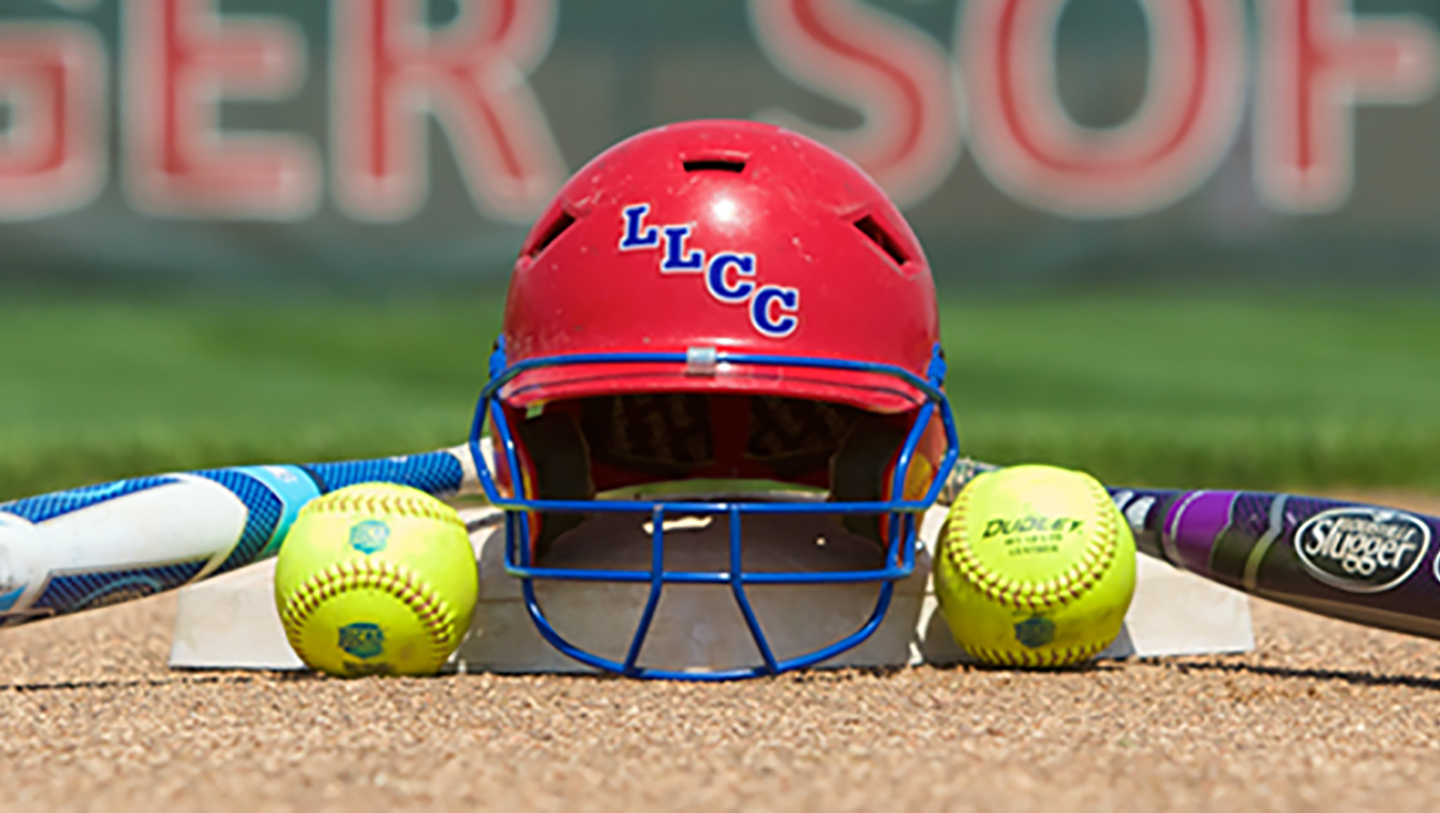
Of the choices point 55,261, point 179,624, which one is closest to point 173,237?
point 55,261

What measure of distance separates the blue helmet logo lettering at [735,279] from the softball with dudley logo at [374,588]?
1.63 ft

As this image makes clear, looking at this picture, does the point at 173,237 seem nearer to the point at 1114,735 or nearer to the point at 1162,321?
the point at 1162,321

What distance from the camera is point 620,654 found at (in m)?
2.38

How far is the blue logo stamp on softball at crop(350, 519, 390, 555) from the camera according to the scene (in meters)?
2.23

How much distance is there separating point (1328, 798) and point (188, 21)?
6327 millimetres

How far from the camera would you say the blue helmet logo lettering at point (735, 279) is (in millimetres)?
2246

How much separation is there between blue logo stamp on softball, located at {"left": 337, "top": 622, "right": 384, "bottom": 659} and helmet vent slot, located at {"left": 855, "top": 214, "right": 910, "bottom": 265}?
904 millimetres

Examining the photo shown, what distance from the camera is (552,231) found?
8.18 feet

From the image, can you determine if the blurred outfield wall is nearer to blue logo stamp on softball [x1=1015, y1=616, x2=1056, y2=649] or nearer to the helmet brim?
the helmet brim

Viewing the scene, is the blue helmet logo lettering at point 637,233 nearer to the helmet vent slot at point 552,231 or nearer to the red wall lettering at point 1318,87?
the helmet vent slot at point 552,231

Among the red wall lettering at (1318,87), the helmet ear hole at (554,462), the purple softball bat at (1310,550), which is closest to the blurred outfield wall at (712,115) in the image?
the red wall lettering at (1318,87)

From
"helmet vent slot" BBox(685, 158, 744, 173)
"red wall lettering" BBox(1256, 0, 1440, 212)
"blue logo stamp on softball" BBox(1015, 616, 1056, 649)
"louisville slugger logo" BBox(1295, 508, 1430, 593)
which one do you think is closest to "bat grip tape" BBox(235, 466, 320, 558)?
"helmet vent slot" BBox(685, 158, 744, 173)

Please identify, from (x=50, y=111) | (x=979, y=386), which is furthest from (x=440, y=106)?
(x=979, y=386)

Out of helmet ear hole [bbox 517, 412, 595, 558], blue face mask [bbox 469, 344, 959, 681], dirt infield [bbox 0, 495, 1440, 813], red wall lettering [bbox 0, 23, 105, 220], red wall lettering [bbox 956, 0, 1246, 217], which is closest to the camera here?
dirt infield [bbox 0, 495, 1440, 813]
